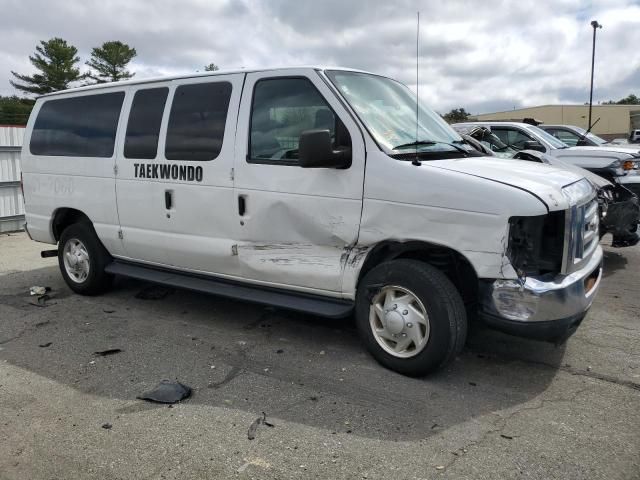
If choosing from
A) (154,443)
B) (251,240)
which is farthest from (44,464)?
(251,240)

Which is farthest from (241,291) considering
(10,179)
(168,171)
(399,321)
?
(10,179)

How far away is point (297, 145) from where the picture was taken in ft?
13.6

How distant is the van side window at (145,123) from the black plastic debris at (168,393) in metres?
2.24

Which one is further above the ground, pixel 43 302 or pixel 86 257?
pixel 86 257

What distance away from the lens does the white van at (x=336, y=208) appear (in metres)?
3.46

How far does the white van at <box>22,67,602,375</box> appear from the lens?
3.46 meters

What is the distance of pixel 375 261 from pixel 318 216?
538 millimetres

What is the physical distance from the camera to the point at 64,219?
616cm

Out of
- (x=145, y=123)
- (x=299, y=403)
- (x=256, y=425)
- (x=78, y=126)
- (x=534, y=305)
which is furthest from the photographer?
(x=78, y=126)

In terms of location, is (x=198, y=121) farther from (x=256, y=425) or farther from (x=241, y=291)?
(x=256, y=425)

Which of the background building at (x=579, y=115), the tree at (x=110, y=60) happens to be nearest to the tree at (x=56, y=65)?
the tree at (x=110, y=60)

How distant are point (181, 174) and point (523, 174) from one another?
9.26 feet

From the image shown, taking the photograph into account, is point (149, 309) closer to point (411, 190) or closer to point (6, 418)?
point (6, 418)

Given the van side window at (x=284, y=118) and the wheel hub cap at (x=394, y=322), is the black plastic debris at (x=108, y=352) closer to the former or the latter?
the van side window at (x=284, y=118)
